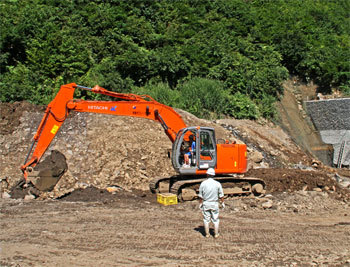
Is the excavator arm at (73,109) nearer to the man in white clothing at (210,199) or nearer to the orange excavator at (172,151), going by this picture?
the orange excavator at (172,151)

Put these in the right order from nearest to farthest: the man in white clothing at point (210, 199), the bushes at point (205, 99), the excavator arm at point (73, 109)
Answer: the man in white clothing at point (210, 199), the excavator arm at point (73, 109), the bushes at point (205, 99)

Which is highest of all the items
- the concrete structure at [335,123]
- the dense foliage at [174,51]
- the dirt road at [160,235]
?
the dense foliage at [174,51]

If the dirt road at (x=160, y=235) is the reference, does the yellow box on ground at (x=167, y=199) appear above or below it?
above

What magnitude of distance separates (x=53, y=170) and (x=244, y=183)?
630 cm

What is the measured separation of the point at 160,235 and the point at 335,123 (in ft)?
64.6

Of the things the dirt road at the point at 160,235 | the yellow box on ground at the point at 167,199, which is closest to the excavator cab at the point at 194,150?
the yellow box on ground at the point at 167,199

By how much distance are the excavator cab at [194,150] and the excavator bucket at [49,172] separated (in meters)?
3.80

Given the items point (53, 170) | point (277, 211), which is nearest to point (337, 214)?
point (277, 211)

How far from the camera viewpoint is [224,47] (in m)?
27.7

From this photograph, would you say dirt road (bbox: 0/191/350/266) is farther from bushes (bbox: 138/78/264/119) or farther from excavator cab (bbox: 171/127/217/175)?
bushes (bbox: 138/78/264/119)

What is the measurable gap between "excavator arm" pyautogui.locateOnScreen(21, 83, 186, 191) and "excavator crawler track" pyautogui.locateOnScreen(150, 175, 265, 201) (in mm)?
1492

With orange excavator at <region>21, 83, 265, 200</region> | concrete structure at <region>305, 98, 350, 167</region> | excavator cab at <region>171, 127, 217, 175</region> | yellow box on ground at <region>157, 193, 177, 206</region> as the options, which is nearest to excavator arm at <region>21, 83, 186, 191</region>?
orange excavator at <region>21, 83, 265, 200</region>

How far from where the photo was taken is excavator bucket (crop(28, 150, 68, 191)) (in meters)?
12.3

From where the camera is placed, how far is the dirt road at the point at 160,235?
7.27 m
